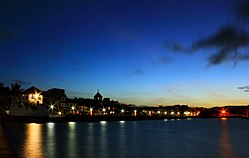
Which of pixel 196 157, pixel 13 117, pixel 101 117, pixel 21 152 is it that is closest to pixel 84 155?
pixel 21 152

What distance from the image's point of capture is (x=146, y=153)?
135 ft

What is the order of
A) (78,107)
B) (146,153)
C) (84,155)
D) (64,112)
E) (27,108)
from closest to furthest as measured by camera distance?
(84,155)
(146,153)
(27,108)
(64,112)
(78,107)

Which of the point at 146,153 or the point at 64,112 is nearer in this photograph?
the point at 146,153

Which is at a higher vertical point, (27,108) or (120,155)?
(27,108)

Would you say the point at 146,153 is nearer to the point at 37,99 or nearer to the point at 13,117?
the point at 13,117

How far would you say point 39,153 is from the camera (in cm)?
3788

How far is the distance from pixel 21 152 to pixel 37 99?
9055cm

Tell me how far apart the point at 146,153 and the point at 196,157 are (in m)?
6.81

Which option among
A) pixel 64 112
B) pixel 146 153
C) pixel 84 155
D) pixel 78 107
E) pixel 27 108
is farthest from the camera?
pixel 78 107

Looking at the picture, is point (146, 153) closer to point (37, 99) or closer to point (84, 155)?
point (84, 155)

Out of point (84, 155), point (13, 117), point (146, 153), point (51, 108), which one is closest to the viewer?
point (84, 155)

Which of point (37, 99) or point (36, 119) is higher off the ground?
point (37, 99)

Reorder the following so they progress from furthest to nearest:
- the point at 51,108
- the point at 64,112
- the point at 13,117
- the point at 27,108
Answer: the point at 64,112, the point at 51,108, the point at 27,108, the point at 13,117

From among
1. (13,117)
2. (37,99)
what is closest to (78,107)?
(37,99)
